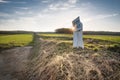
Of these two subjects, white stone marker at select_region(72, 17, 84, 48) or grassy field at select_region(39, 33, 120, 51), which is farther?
grassy field at select_region(39, 33, 120, 51)

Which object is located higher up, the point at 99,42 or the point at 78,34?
the point at 78,34

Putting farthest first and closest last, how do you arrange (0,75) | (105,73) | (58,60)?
(0,75)
(58,60)
(105,73)

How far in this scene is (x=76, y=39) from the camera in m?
10.8

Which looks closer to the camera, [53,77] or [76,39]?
[53,77]

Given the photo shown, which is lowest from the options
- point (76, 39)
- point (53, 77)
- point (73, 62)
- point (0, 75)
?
point (0, 75)

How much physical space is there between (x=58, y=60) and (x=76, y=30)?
13.2 feet

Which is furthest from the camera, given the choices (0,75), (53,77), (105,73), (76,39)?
(76,39)

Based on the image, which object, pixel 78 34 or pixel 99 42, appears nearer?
pixel 78 34

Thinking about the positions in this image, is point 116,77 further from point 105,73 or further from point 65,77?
point 65,77

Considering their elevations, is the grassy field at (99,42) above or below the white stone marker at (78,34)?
below

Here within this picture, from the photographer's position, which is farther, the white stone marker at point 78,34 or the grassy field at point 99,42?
the grassy field at point 99,42

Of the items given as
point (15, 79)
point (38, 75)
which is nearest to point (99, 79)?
point (38, 75)

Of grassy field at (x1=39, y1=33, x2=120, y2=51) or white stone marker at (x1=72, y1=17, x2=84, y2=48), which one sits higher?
white stone marker at (x1=72, y1=17, x2=84, y2=48)

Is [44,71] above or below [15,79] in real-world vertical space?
above
